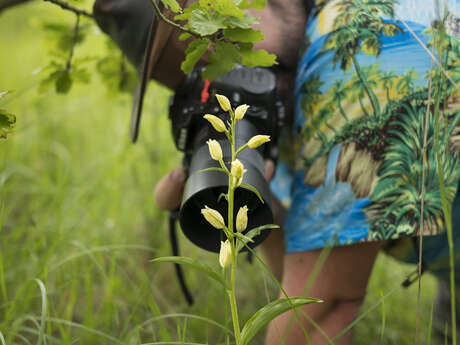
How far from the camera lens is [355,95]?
27.7 inches

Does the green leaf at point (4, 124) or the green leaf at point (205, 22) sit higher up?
the green leaf at point (205, 22)

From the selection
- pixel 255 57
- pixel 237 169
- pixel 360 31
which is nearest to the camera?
pixel 237 169

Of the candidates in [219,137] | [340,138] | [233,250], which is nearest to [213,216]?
[233,250]

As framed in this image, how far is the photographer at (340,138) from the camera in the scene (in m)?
0.68

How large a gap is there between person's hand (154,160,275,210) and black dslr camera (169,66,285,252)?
0.10 feet

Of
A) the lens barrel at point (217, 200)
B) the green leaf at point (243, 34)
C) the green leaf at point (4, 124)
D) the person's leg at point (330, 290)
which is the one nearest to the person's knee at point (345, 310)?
the person's leg at point (330, 290)

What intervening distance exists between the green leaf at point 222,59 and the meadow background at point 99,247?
34 cm

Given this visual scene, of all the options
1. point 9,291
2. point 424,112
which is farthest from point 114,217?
point 424,112

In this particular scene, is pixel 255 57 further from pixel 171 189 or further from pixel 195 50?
pixel 171 189

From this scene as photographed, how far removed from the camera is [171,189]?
2.64 feet

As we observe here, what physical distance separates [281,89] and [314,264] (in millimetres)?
330

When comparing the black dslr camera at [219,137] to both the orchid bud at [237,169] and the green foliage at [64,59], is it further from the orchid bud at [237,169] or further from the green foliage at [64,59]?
the green foliage at [64,59]

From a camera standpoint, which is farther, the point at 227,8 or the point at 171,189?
the point at 171,189

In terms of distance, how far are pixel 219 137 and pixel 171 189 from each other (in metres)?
0.19
